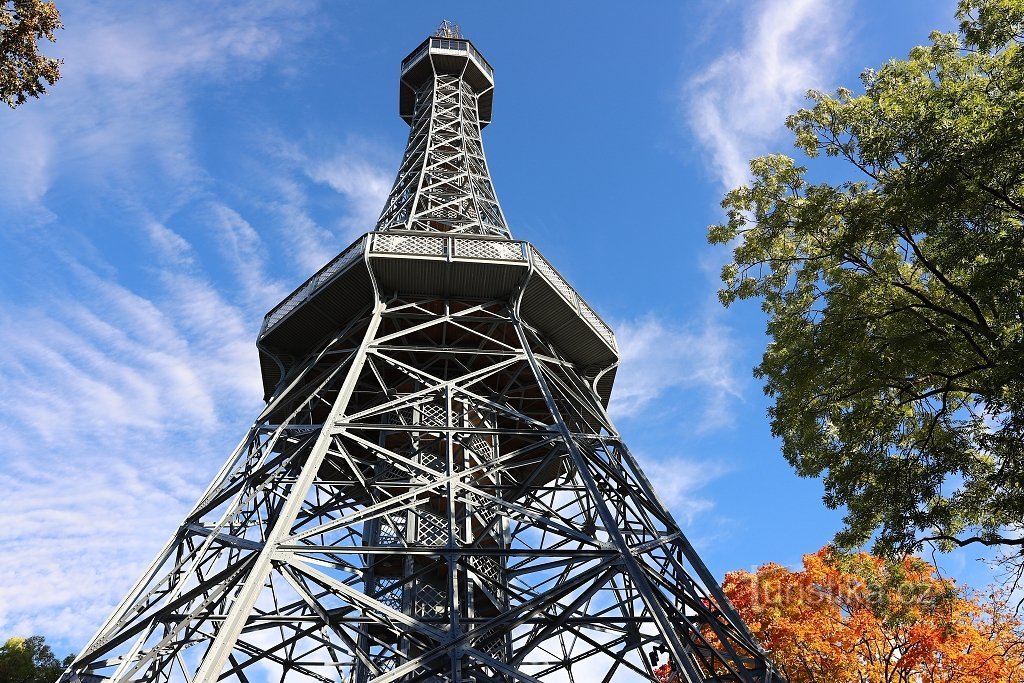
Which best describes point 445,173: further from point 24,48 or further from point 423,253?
point 24,48

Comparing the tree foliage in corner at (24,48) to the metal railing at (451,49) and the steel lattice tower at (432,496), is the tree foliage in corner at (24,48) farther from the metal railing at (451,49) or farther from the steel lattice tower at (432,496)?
the metal railing at (451,49)

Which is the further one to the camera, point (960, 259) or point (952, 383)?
point (952, 383)

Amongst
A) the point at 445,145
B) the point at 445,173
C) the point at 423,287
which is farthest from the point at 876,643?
the point at 445,145

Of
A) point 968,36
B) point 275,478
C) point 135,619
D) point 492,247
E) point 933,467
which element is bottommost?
point 135,619

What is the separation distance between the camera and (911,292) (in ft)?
32.4

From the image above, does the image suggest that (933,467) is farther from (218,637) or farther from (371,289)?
(371,289)

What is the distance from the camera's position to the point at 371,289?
16.7m

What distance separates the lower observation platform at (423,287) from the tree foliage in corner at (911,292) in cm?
607

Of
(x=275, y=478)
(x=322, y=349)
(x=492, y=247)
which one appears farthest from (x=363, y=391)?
(x=492, y=247)

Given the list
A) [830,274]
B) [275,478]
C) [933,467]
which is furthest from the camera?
[275,478]

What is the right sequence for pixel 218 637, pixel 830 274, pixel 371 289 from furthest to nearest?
pixel 371 289
pixel 830 274
pixel 218 637

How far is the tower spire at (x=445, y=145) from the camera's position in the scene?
22.2 meters

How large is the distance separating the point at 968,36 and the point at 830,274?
3539 millimetres

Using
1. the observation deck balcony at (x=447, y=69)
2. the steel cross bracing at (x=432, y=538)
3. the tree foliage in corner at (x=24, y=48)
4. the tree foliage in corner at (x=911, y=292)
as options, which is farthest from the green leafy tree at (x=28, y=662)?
the observation deck balcony at (x=447, y=69)
